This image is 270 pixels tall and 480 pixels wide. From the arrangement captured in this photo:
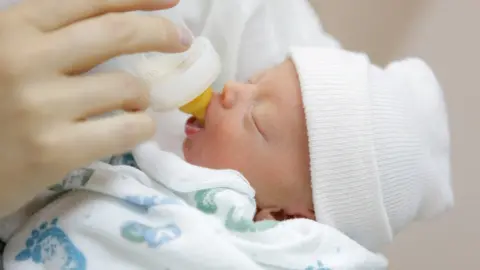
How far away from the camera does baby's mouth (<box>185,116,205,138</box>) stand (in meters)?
0.83

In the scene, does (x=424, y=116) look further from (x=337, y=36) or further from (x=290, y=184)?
(x=337, y=36)

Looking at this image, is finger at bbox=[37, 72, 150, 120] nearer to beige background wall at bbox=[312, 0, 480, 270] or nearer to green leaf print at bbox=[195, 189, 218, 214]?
green leaf print at bbox=[195, 189, 218, 214]

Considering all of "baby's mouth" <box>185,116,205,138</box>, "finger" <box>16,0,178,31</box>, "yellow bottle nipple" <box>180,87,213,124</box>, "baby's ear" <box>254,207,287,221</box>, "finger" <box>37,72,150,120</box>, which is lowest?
"baby's ear" <box>254,207,287,221</box>

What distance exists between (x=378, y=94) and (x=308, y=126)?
10cm

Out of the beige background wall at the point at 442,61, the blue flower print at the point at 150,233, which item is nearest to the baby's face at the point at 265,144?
the blue flower print at the point at 150,233

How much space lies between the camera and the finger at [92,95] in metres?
0.56

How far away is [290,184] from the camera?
0.80m

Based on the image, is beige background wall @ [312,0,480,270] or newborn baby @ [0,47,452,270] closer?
newborn baby @ [0,47,452,270]

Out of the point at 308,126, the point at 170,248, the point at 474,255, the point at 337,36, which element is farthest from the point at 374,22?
the point at 170,248

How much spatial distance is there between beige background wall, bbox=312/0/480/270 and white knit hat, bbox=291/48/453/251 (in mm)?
445

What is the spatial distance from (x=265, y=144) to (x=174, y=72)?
149 millimetres

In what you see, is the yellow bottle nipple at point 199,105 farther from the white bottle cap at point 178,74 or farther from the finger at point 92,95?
the finger at point 92,95

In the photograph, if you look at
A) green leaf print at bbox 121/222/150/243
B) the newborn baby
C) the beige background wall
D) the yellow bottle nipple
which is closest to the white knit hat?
the newborn baby

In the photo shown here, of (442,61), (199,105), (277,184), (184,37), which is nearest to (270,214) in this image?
(277,184)
